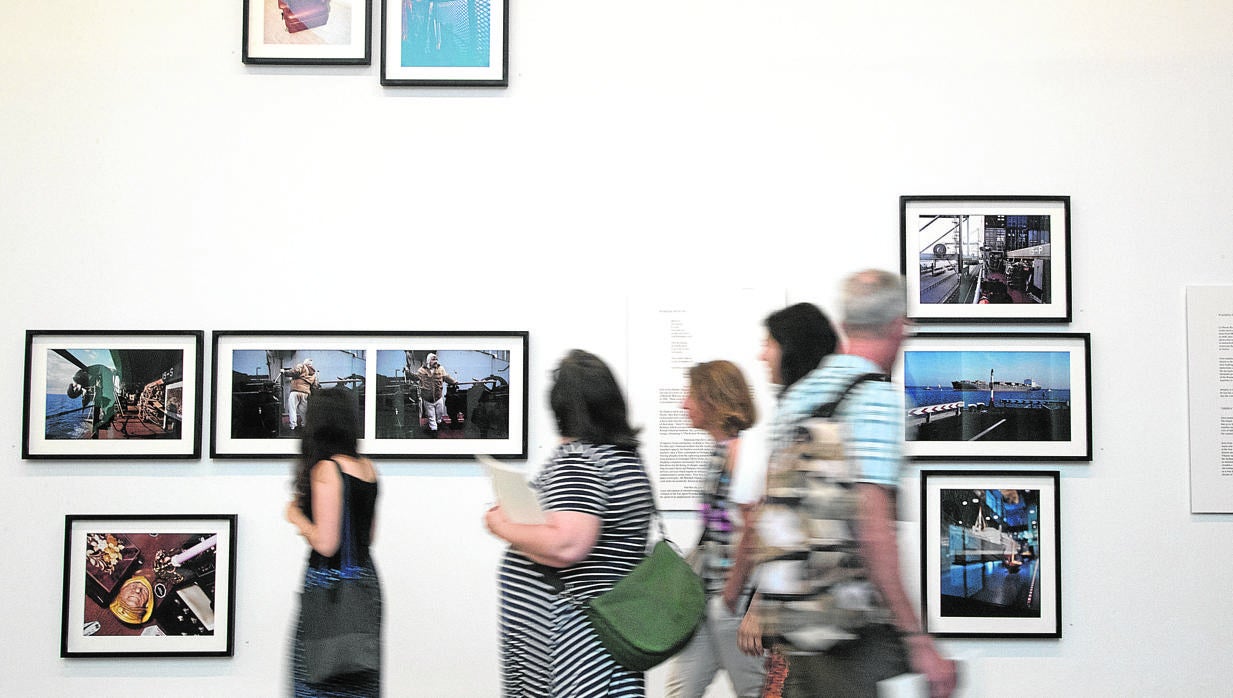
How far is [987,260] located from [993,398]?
560 millimetres

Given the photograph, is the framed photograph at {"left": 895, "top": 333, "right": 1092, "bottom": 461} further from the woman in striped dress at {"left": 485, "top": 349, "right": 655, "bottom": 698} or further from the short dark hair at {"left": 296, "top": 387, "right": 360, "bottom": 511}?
the short dark hair at {"left": 296, "top": 387, "right": 360, "bottom": 511}

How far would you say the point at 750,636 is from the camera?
3.11 m

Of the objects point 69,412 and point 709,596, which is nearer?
point 709,596

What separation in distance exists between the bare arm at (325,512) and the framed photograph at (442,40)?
1855 millimetres

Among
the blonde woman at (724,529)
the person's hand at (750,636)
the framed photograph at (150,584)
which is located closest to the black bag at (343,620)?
the blonde woman at (724,529)

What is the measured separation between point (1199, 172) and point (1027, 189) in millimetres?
721

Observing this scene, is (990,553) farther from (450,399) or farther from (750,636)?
(450,399)

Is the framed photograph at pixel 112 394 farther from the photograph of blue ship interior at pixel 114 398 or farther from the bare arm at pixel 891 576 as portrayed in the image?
the bare arm at pixel 891 576

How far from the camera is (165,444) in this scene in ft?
14.1

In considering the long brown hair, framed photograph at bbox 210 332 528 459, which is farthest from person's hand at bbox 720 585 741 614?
framed photograph at bbox 210 332 528 459

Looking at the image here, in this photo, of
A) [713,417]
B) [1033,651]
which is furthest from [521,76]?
[1033,651]

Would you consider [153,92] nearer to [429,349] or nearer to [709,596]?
[429,349]

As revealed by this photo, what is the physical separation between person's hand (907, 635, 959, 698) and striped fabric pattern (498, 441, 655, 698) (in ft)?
2.49

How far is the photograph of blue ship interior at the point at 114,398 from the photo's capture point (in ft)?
14.1
